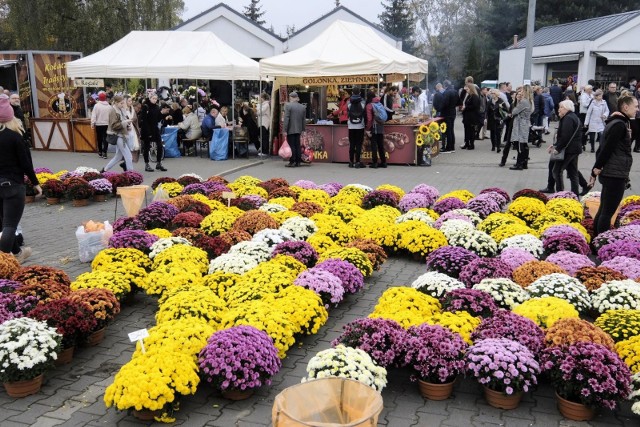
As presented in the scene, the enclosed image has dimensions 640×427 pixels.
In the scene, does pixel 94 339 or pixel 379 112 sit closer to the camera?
pixel 94 339

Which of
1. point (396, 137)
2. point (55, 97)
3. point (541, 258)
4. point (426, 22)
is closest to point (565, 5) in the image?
point (426, 22)

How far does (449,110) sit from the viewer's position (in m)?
17.7

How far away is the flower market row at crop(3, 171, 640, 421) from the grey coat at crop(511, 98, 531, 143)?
409 centimetres

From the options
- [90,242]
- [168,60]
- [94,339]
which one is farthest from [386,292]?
[168,60]

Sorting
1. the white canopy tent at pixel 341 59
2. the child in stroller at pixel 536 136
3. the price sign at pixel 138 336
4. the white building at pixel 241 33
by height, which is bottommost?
the price sign at pixel 138 336

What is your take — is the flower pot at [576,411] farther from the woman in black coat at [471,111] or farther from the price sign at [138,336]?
the woman in black coat at [471,111]

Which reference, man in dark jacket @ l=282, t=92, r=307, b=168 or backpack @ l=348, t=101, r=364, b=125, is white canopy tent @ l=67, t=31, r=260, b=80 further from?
backpack @ l=348, t=101, r=364, b=125

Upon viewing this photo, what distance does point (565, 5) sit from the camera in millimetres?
40719

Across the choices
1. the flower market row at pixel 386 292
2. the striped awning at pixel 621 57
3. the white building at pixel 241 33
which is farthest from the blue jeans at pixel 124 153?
the striped awning at pixel 621 57

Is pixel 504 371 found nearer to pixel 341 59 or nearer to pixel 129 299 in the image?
pixel 129 299

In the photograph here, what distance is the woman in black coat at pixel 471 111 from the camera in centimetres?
1725

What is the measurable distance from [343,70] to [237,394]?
11.2 m

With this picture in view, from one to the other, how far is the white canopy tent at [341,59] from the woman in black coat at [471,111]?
5.87 feet

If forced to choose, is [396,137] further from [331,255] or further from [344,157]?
[331,255]
